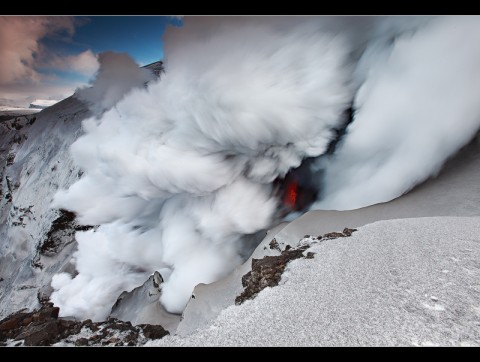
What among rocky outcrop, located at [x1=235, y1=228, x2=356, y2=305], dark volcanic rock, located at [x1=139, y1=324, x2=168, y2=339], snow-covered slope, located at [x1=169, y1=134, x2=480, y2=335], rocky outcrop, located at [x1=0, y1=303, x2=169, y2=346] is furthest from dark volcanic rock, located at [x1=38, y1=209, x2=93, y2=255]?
dark volcanic rock, located at [x1=139, y1=324, x2=168, y2=339]

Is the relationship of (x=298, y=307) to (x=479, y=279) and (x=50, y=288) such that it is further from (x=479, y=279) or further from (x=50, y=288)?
(x=50, y=288)

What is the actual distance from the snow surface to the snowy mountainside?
26909 mm

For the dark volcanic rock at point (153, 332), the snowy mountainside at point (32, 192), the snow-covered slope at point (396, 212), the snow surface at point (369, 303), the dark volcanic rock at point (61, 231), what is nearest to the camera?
the snow surface at point (369, 303)

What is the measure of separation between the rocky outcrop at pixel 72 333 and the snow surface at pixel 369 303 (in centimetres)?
67

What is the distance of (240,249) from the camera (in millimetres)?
18984

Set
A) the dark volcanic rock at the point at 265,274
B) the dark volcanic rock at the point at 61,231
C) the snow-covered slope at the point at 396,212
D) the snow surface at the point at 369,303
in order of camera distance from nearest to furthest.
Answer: the snow surface at the point at 369,303
the dark volcanic rock at the point at 265,274
the snow-covered slope at the point at 396,212
the dark volcanic rock at the point at 61,231

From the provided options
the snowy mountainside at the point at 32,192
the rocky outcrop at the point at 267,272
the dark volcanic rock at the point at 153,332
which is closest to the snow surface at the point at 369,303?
the rocky outcrop at the point at 267,272

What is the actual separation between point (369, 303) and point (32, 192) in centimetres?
3563

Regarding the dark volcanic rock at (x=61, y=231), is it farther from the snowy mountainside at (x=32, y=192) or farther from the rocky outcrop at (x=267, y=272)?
the rocky outcrop at (x=267, y=272)

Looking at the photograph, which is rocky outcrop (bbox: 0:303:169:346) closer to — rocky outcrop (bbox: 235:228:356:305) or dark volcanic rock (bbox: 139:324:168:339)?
dark volcanic rock (bbox: 139:324:168:339)

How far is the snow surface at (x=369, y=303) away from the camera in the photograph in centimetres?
310

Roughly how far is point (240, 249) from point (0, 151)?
3580 cm
